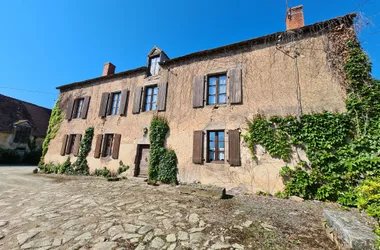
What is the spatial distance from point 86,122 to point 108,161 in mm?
3707

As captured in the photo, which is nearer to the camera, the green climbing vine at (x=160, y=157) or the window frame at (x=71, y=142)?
the green climbing vine at (x=160, y=157)

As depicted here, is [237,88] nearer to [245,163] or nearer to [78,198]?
[245,163]

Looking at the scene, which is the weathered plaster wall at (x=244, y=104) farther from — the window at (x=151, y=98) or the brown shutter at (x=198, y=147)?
the window at (x=151, y=98)

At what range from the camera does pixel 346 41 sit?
241 inches

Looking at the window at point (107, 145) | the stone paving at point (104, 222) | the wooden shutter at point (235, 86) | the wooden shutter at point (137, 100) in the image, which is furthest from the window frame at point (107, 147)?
the wooden shutter at point (235, 86)

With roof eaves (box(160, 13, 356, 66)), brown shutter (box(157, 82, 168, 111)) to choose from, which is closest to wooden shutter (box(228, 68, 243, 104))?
roof eaves (box(160, 13, 356, 66))

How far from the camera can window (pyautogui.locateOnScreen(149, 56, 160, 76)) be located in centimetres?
1030

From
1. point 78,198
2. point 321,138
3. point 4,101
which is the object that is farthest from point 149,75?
point 4,101

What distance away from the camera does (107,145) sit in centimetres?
1040

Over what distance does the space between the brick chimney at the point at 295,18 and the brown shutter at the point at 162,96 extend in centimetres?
667

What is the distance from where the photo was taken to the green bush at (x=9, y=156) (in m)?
16.4

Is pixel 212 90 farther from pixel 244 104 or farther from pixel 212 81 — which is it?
pixel 244 104

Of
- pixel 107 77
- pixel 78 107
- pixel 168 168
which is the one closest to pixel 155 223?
pixel 168 168

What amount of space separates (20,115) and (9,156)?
564 centimetres
